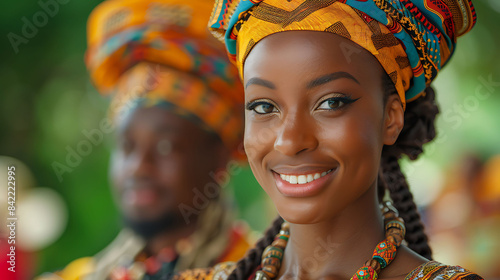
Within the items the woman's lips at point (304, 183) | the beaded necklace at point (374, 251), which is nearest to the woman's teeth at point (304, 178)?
the woman's lips at point (304, 183)

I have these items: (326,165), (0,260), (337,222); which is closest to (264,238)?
(337,222)

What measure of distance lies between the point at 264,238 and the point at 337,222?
0.42 m

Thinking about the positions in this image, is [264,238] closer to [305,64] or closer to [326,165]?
[326,165]

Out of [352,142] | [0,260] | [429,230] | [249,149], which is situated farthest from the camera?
[429,230]

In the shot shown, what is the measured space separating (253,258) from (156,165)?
4.80ft

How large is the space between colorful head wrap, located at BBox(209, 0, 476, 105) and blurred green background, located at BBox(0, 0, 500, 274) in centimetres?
348

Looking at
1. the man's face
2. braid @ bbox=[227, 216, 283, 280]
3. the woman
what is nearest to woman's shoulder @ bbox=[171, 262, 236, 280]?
braid @ bbox=[227, 216, 283, 280]

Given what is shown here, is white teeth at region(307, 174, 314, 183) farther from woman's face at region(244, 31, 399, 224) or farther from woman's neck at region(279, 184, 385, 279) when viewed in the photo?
woman's neck at region(279, 184, 385, 279)

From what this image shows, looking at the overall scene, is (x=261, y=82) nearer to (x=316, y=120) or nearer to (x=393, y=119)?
(x=316, y=120)

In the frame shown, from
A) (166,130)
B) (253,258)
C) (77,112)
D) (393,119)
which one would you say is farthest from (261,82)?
(77,112)

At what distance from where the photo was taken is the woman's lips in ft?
6.07

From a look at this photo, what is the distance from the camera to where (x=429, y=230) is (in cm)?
573

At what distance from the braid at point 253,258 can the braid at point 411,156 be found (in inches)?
16.3

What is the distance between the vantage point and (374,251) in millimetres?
1944
